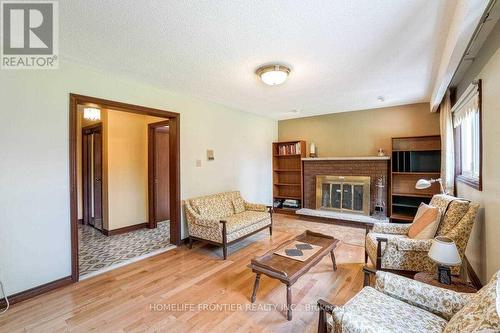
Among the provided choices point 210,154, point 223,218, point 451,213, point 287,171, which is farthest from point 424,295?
point 287,171

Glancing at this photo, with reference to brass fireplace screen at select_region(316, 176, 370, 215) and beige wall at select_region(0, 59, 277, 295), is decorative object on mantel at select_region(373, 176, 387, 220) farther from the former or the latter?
beige wall at select_region(0, 59, 277, 295)

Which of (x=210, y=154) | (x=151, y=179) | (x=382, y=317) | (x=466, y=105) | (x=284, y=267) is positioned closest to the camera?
(x=382, y=317)

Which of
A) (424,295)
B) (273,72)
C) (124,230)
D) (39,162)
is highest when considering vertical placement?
(273,72)

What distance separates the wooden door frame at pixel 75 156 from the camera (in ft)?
8.66

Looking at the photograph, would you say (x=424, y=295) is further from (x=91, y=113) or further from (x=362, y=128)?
(x=91, y=113)

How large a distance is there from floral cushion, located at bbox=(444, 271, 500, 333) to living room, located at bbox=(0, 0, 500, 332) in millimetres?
10

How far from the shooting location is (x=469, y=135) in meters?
3.07

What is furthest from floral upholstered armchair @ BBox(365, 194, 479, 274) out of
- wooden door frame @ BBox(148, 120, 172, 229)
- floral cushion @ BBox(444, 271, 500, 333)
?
wooden door frame @ BBox(148, 120, 172, 229)

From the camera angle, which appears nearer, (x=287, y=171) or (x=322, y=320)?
(x=322, y=320)

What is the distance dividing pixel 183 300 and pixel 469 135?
13.1 ft

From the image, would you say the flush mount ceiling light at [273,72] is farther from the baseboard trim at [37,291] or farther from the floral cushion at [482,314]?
the baseboard trim at [37,291]

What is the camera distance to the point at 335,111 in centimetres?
538

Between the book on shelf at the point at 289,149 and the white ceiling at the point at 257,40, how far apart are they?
2.36 meters

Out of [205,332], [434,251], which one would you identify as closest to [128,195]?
[205,332]
